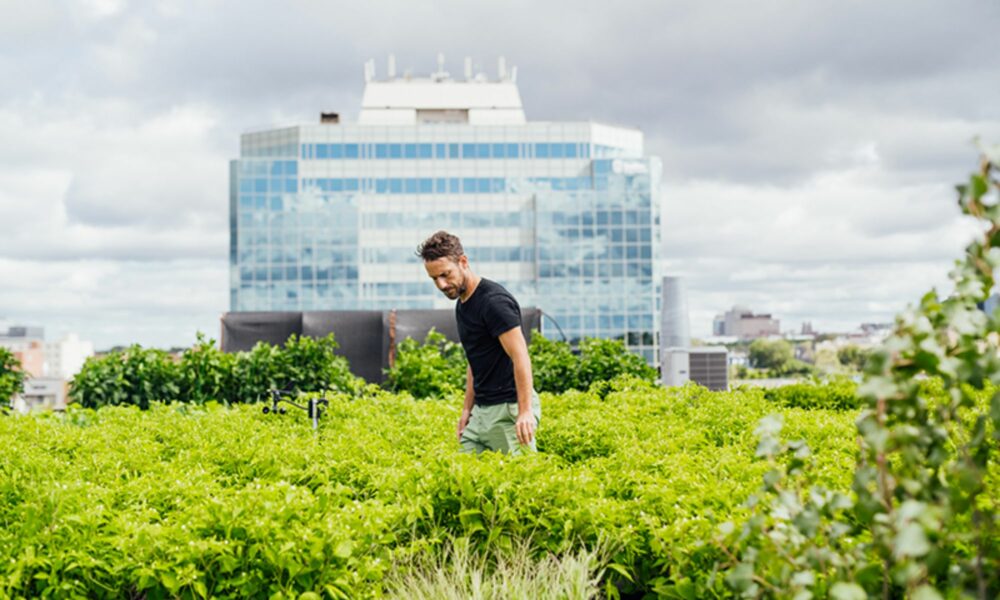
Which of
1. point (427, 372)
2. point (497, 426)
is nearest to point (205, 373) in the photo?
point (427, 372)

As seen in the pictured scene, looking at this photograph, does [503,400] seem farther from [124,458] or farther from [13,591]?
[13,591]

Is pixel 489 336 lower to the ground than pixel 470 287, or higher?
lower

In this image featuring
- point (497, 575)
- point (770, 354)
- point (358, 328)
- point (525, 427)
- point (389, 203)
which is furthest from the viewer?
point (770, 354)

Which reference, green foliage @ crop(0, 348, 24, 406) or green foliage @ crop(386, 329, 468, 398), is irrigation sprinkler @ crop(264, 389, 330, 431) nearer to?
green foliage @ crop(386, 329, 468, 398)

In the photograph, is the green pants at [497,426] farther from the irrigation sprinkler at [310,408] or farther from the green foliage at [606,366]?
the green foliage at [606,366]

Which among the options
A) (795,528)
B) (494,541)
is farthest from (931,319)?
(494,541)

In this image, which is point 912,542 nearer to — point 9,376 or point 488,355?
point 488,355

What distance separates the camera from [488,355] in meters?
6.26

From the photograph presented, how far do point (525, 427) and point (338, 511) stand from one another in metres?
1.70

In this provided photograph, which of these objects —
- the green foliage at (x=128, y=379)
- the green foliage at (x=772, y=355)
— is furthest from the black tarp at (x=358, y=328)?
the green foliage at (x=772, y=355)

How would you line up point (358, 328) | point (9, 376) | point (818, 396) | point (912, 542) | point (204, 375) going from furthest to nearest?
1. point (358, 328)
2. point (9, 376)
3. point (204, 375)
4. point (818, 396)
5. point (912, 542)

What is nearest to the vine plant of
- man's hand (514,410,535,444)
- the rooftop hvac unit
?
man's hand (514,410,535,444)

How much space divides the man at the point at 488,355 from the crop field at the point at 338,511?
0.37m

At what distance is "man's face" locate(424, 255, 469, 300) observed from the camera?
5.88m
